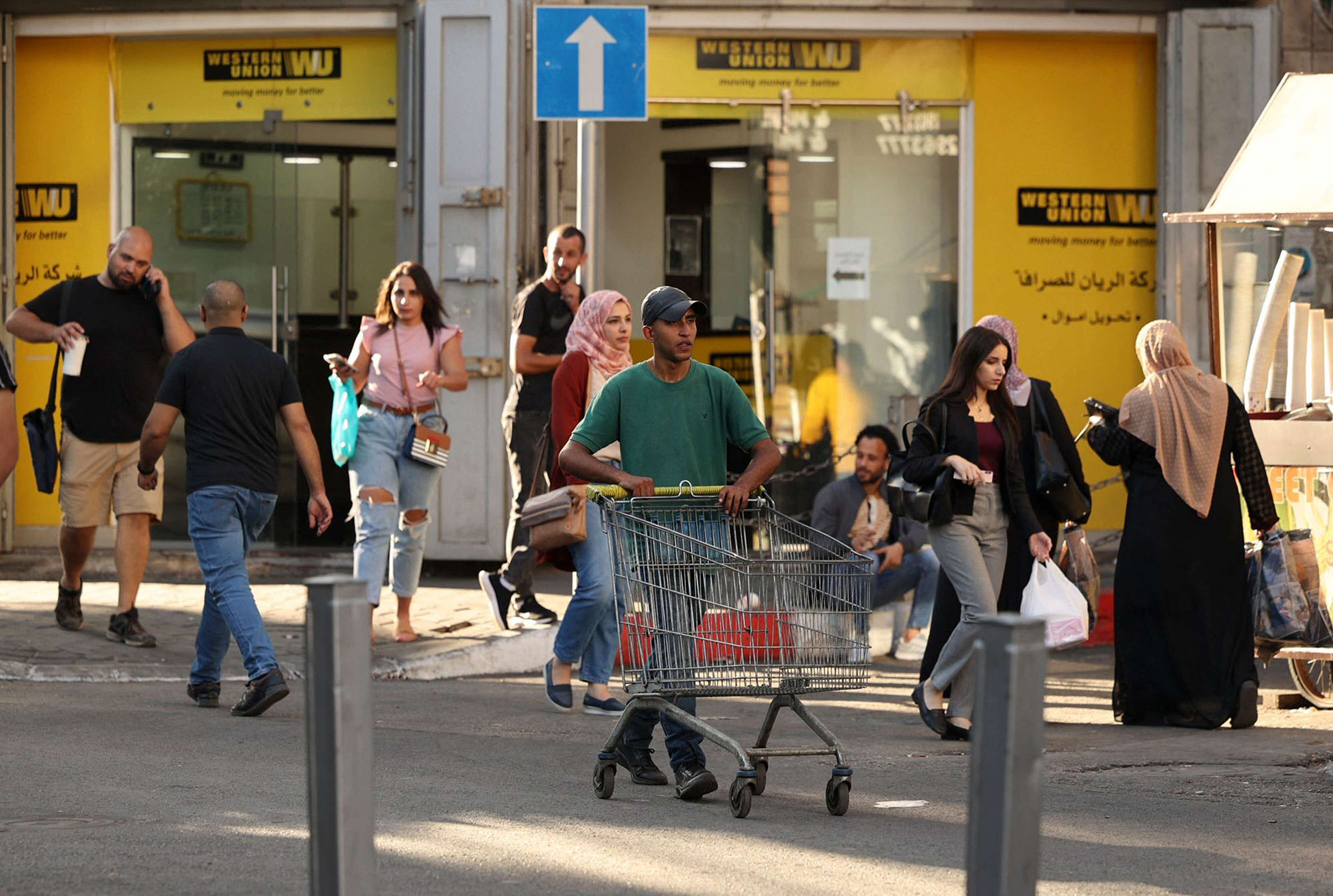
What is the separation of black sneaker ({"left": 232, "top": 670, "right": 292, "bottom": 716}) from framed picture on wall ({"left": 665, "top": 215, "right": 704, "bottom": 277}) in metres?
6.10

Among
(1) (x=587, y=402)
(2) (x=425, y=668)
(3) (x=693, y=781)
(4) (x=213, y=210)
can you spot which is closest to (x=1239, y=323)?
(1) (x=587, y=402)

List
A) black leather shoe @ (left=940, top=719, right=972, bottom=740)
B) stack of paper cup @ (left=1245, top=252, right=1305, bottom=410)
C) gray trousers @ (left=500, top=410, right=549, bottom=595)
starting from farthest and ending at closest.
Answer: gray trousers @ (left=500, top=410, right=549, bottom=595) < stack of paper cup @ (left=1245, top=252, right=1305, bottom=410) < black leather shoe @ (left=940, top=719, right=972, bottom=740)

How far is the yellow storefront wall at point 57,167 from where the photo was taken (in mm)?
13352

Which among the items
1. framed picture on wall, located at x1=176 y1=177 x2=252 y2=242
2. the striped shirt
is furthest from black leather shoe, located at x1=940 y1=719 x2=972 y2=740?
framed picture on wall, located at x1=176 y1=177 x2=252 y2=242

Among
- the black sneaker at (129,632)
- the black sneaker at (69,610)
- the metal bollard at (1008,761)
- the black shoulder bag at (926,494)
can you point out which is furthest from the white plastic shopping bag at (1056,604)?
the black sneaker at (69,610)

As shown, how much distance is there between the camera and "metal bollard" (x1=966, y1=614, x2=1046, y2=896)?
3629 mm

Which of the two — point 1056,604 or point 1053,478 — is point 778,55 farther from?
point 1056,604

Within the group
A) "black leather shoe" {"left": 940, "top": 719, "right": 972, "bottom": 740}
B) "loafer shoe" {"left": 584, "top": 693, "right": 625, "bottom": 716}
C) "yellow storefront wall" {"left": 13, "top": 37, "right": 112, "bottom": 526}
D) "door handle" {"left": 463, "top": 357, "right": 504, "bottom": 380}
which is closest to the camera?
"black leather shoe" {"left": 940, "top": 719, "right": 972, "bottom": 740}

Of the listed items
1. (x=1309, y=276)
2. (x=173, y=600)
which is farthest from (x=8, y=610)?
(x=1309, y=276)

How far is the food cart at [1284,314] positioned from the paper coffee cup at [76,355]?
5513 mm

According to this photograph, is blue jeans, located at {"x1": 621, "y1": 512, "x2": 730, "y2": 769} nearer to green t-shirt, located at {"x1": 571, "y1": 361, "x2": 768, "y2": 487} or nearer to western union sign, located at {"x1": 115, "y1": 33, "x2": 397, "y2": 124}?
green t-shirt, located at {"x1": 571, "y1": 361, "x2": 768, "y2": 487}

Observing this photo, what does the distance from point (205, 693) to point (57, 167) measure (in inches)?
242

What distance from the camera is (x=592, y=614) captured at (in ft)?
27.7

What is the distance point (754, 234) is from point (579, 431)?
6939 mm
